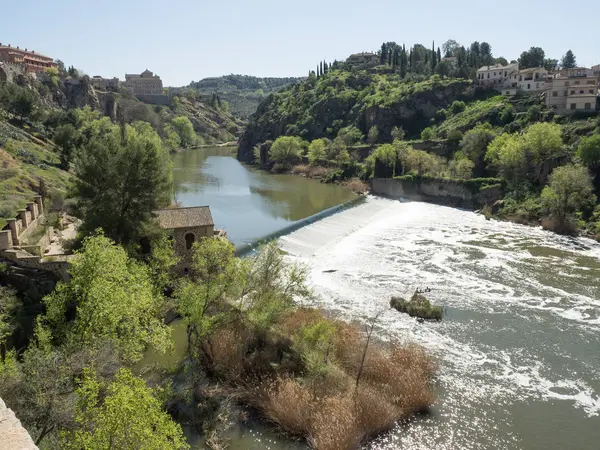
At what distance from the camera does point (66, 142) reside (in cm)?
5562

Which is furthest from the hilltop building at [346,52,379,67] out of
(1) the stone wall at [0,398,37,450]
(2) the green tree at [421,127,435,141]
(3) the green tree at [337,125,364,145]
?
(1) the stone wall at [0,398,37,450]

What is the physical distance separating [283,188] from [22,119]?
136ft

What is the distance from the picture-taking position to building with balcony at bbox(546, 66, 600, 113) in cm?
6588

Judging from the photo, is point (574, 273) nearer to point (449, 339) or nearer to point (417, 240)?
point (417, 240)

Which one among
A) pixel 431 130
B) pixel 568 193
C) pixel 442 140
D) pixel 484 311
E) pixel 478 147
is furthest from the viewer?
pixel 431 130

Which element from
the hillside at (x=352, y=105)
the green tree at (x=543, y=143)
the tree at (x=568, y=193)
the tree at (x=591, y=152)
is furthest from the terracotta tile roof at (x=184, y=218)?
the hillside at (x=352, y=105)

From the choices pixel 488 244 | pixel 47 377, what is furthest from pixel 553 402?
pixel 488 244

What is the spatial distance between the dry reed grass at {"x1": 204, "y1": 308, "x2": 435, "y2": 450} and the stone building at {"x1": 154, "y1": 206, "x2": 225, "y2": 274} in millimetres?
9601

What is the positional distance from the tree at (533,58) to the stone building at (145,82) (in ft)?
423

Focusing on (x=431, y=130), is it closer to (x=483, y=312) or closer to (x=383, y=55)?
(x=483, y=312)

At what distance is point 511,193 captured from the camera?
55375 millimetres

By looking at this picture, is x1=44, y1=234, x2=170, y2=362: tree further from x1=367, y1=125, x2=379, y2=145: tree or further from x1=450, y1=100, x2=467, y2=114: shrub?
x1=450, y1=100, x2=467, y2=114: shrub

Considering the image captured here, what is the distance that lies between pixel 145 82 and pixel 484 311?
17586cm

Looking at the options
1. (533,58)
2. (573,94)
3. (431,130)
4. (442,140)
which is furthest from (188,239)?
(533,58)
